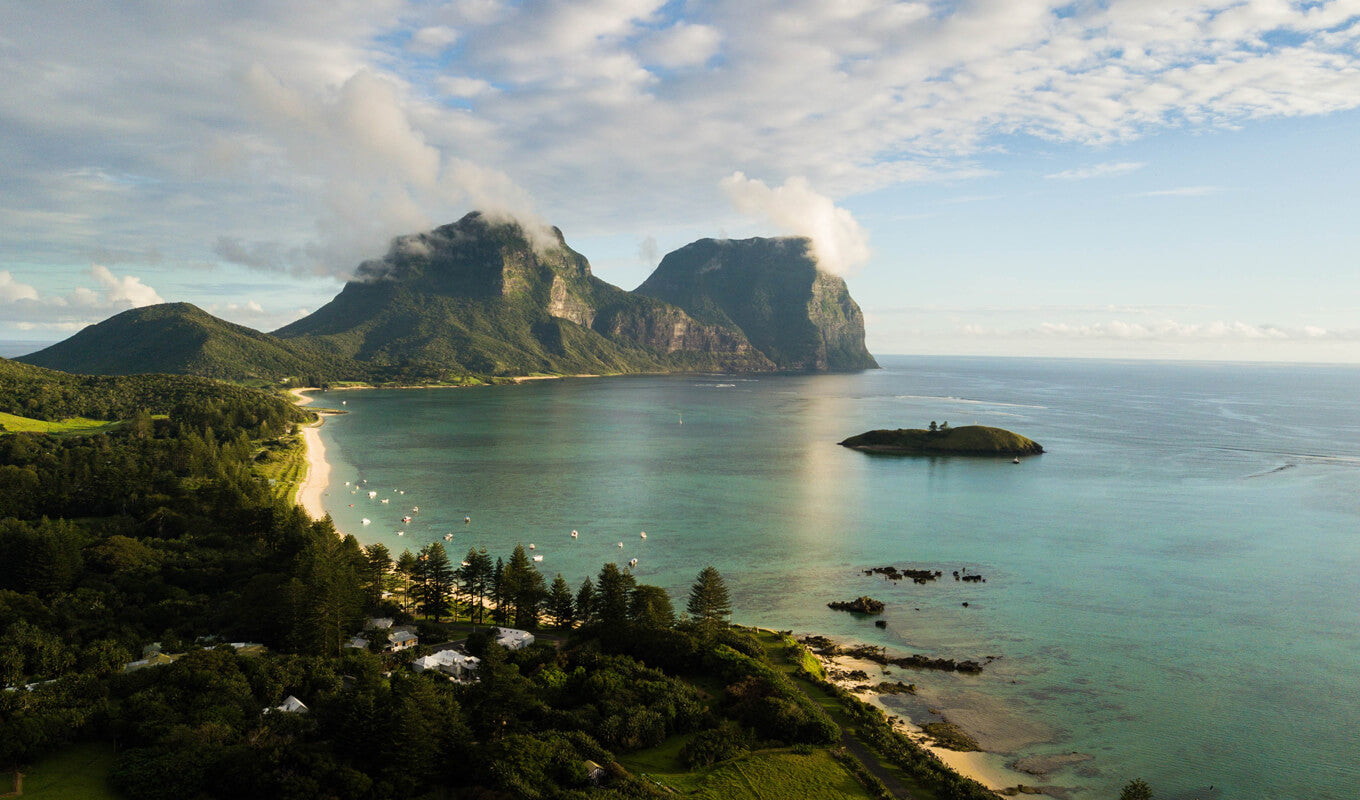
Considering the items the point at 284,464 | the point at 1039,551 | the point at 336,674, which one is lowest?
the point at 1039,551

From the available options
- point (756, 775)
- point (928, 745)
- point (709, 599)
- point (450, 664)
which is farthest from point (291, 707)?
point (928, 745)

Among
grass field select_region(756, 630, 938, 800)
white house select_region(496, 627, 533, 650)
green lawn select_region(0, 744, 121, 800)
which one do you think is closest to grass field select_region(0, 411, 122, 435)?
green lawn select_region(0, 744, 121, 800)

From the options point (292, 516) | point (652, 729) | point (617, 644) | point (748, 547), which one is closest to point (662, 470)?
point (748, 547)

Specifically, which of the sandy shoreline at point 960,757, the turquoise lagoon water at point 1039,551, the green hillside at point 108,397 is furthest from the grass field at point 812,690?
the green hillside at point 108,397

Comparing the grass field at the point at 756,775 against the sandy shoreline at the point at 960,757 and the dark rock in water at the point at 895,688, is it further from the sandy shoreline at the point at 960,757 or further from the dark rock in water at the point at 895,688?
the dark rock in water at the point at 895,688

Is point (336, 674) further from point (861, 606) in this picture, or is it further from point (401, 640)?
point (861, 606)

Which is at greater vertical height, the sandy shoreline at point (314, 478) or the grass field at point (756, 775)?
the sandy shoreline at point (314, 478)
